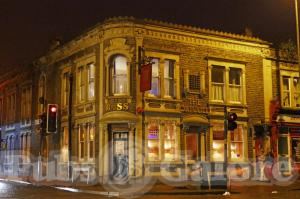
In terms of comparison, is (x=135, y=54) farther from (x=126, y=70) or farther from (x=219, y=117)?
(x=219, y=117)

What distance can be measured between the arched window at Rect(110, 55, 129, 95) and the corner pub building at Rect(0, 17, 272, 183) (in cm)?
6

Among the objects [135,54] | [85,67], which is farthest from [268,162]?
[85,67]

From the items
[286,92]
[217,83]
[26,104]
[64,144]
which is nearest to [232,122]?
[217,83]

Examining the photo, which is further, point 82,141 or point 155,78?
point 82,141

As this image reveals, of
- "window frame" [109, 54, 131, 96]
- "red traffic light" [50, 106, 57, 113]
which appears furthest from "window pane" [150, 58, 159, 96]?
"red traffic light" [50, 106, 57, 113]

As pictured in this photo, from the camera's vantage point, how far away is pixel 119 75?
2836 centimetres

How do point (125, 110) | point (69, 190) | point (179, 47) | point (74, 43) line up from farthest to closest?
point (74, 43) → point (179, 47) → point (125, 110) → point (69, 190)

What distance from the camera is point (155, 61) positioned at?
94.6 ft

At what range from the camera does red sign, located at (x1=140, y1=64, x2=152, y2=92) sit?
2648 cm

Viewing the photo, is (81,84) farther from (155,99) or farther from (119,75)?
(155,99)

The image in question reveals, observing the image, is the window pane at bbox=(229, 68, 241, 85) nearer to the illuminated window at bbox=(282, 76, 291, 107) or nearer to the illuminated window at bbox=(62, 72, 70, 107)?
the illuminated window at bbox=(282, 76, 291, 107)

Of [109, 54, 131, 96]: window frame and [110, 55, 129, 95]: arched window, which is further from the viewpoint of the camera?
[110, 55, 129, 95]: arched window

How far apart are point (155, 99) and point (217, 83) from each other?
4.74m

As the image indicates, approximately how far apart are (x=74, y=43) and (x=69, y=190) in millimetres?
11097
